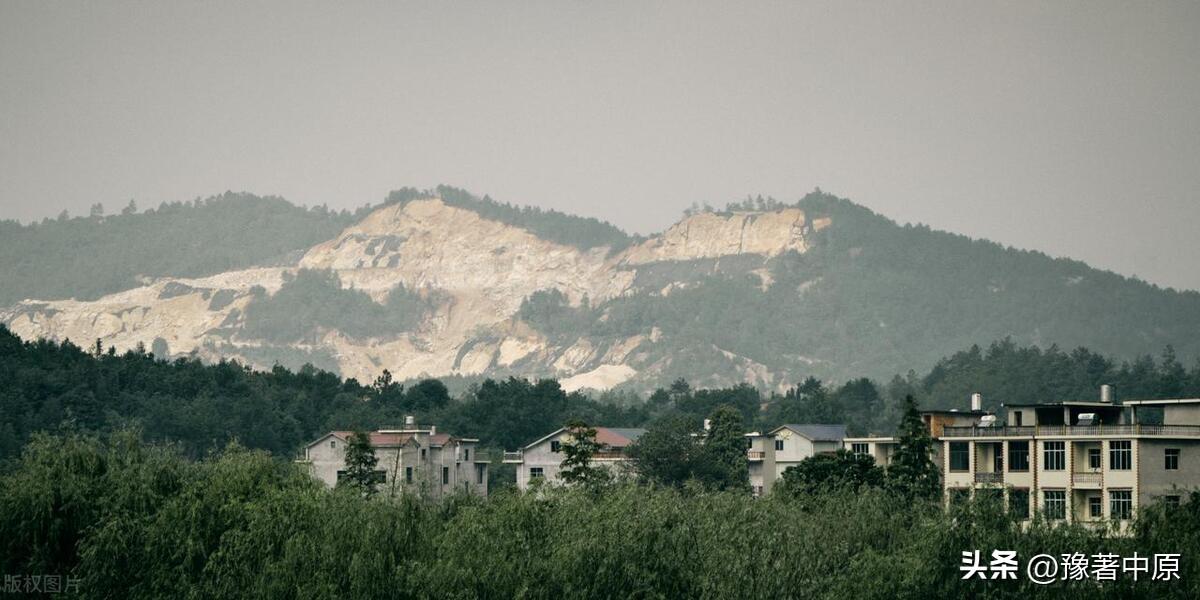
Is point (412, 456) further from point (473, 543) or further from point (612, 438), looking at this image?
point (473, 543)

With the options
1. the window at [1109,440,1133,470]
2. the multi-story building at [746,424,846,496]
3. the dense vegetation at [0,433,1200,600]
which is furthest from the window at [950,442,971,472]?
the multi-story building at [746,424,846,496]

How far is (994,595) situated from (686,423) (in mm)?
67683

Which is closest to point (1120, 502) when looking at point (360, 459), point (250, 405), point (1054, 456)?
point (1054, 456)

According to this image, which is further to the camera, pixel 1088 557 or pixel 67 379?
pixel 67 379

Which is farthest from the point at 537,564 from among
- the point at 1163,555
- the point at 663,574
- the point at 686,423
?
the point at 686,423

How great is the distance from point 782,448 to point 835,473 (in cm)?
3035

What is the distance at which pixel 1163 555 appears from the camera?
44188 mm

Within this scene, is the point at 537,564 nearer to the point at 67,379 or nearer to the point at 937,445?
the point at 937,445

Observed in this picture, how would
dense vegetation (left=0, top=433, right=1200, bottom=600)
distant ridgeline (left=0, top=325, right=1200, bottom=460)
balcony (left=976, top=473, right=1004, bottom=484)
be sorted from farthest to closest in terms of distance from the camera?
distant ridgeline (left=0, top=325, right=1200, bottom=460), balcony (left=976, top=473, right=1004, bottom=484), dense vegetation (left=0, top=433, right=1200, bottom=600)

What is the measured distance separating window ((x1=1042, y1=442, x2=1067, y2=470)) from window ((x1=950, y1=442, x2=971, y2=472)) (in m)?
4.08

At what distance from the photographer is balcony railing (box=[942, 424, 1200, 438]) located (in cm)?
6581

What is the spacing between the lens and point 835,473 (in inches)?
3049

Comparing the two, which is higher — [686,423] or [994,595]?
[686,423]

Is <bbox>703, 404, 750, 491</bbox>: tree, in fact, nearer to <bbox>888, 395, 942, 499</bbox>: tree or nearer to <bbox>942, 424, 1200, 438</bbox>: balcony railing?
<bbox>888, 395, 942, 499</bbox>: tree
